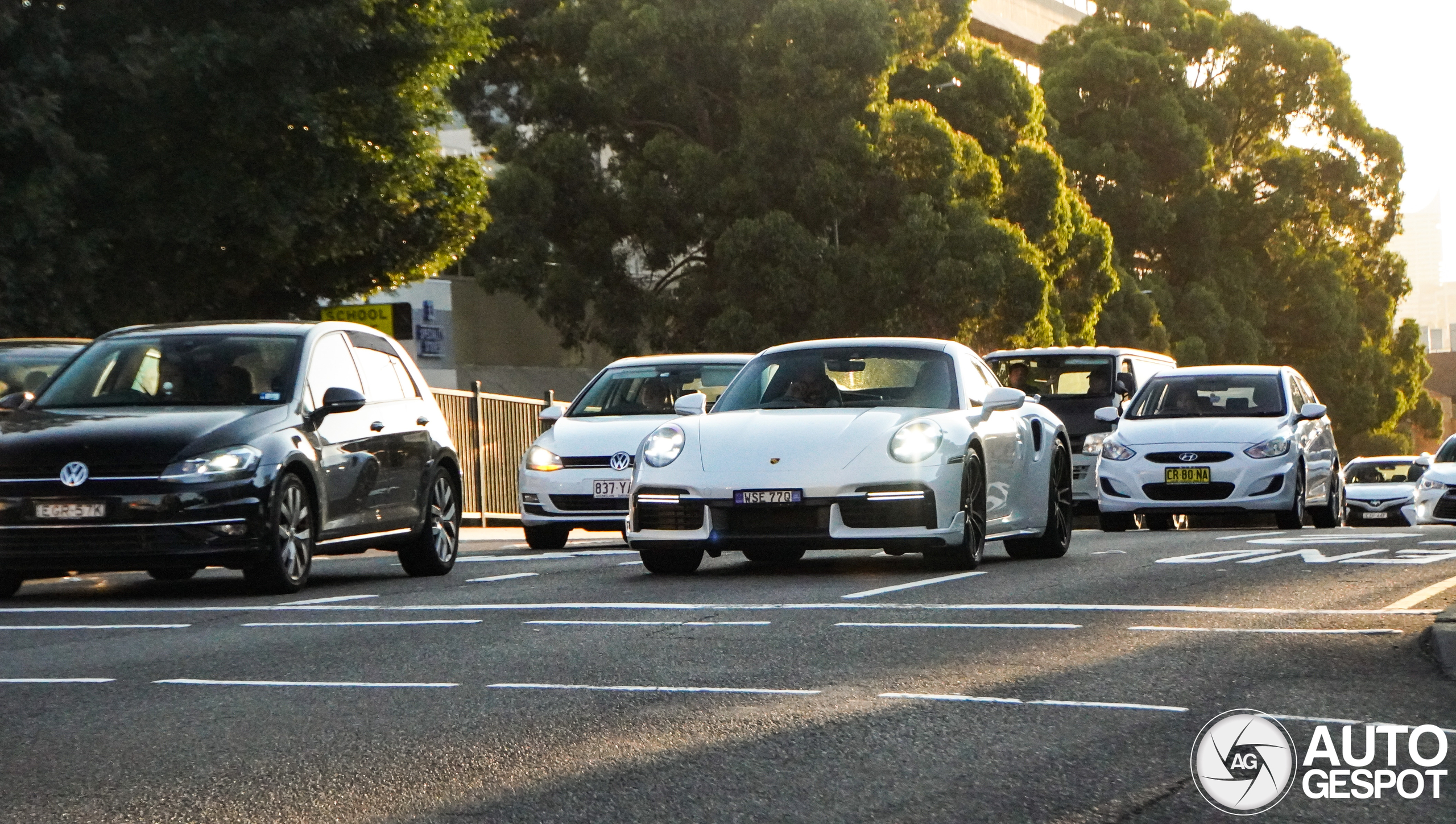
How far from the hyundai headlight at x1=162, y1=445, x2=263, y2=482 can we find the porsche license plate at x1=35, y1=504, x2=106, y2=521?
1.25 ft

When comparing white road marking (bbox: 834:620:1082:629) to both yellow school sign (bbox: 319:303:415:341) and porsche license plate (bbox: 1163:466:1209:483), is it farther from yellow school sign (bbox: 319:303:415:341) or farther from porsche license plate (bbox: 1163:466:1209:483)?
yellow school sign (bbox: 319:303:415:341)

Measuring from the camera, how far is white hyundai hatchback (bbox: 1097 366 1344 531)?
19750 millimetres

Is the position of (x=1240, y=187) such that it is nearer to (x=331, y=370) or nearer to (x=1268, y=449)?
(x=1268, y=449)

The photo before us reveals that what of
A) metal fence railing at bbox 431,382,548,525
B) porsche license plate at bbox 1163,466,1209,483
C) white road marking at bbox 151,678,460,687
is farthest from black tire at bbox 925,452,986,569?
metal fence railing at bbox 431,382,548,525

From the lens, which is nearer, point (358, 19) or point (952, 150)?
point (358, 19)

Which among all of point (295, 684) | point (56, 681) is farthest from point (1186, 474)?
point (56, 681)

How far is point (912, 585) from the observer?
11.4 metres

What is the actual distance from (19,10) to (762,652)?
14.6 metres

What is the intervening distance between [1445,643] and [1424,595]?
273 cm

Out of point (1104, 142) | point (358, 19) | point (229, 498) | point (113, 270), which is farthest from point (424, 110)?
point (1104, 142)

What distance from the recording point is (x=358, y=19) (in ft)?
69.8

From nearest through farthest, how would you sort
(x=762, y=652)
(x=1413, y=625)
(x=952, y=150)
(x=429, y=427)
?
1. (x=762, y=652)
2. (x=1413, y=625)
3. (x=429, y=427)
4. (x=952, y=150)

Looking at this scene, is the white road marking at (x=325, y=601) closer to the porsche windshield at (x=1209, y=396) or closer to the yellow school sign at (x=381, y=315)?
the porsche windshield at (x=1209, y=396)

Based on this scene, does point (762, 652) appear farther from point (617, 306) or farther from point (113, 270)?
point (617, 306)
